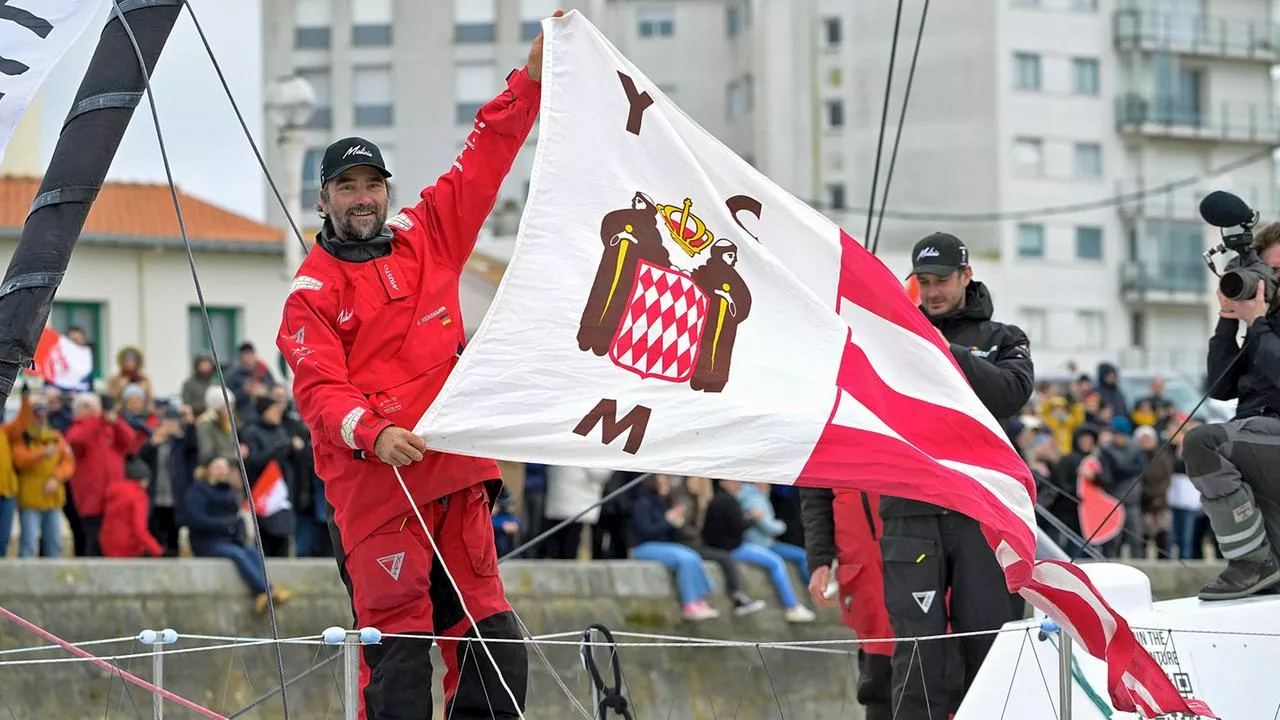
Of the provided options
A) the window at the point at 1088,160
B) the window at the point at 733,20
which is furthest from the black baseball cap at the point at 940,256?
the window at the point at 733,20

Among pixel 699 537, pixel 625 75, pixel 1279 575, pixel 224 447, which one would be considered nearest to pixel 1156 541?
pixel 699 537

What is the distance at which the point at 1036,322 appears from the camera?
52906 millimetres

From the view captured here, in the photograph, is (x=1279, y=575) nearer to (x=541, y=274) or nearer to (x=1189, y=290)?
(x=541, y=274)

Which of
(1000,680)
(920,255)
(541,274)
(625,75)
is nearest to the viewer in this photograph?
(541,274)

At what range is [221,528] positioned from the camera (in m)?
Answer: 12.8

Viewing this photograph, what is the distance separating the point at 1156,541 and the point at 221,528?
9602 millimetres

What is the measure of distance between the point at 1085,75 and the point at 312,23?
2456 centimetres

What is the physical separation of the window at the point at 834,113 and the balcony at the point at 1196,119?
8352mm

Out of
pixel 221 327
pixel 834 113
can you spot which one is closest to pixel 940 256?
pixel 221 327

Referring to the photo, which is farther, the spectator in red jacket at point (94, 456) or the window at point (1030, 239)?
the window at point (1030, 239)

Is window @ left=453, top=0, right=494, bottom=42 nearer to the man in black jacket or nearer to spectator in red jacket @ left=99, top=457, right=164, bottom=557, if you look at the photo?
spectator in red jacket @ left=99, top=457, right=164, bottom=557

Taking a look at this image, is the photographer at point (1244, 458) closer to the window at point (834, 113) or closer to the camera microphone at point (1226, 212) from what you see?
the camera microphone at point (1226, 212)

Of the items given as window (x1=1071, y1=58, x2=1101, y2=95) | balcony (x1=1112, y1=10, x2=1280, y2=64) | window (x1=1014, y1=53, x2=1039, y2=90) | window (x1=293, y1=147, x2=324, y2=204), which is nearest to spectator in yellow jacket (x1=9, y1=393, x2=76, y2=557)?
window (x1=1014, y1=53, x2=1039, y2=90)

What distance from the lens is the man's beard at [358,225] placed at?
572 cm
